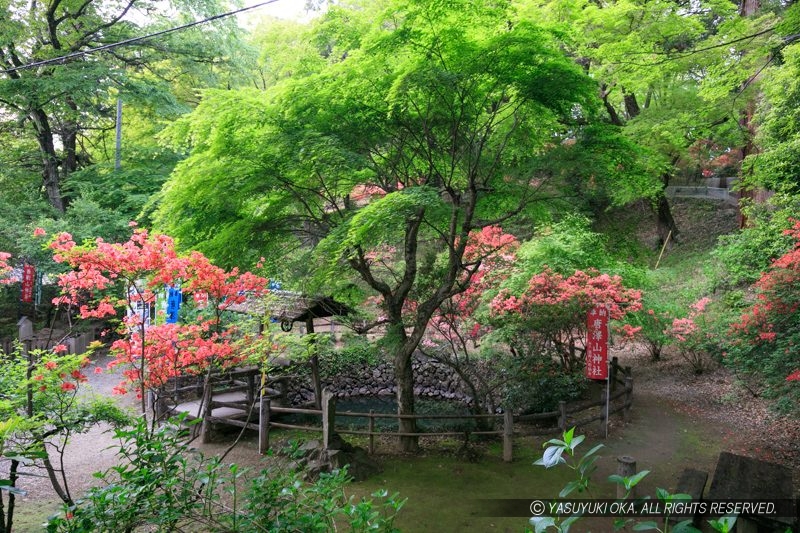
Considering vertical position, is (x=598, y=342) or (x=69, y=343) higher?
(x=598, y=342)

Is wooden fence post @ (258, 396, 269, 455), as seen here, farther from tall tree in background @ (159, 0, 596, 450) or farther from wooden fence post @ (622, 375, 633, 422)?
wooden fence post @ (622, 375, 633, 422)

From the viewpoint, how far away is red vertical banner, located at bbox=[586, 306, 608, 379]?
799 cm

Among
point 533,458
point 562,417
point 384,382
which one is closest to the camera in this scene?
point 533,458

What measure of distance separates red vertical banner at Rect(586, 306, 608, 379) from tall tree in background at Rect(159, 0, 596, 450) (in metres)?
2.26

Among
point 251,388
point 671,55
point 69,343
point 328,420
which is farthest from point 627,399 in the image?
point 69,343

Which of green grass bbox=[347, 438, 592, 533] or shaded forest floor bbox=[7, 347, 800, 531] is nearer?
green grass bbox=[347, 438, 592, 533]

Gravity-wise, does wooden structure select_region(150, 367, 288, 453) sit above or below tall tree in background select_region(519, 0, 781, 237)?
below

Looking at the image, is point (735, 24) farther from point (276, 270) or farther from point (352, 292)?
point (276, 270)

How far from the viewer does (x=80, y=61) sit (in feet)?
49.1

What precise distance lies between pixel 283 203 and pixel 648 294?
9.06 meters

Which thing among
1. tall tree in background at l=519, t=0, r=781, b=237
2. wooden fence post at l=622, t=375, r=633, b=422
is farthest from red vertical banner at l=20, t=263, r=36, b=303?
wooden fence post at l=622, t=375, r=633, b=422

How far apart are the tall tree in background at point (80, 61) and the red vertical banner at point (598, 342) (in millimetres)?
14292

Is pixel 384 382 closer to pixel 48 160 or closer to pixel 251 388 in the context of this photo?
pixel 251 388

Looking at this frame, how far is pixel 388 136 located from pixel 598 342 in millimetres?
4850
